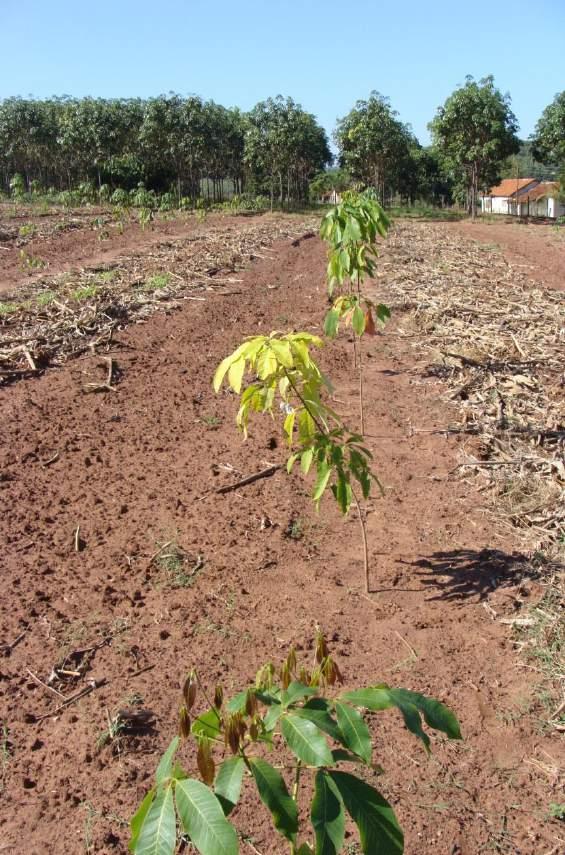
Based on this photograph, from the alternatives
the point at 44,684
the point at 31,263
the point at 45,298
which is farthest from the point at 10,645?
the point at 31,263

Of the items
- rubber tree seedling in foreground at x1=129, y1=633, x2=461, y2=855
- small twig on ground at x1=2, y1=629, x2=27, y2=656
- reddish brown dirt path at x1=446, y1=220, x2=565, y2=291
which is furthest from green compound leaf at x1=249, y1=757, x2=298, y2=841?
reddish brown dirt path at x1=446, y1=220, x2=565, y2=291

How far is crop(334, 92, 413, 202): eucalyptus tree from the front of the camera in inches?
1278

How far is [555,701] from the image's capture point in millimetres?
2742

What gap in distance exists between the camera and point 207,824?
43.1 inches

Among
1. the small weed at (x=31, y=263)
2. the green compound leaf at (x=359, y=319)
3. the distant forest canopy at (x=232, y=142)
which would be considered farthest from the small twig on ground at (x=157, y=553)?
the distant forest canopy at (x=232, y=142)

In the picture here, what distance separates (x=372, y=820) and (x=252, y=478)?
134 inches

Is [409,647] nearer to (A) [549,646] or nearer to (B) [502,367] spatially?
(A) [549,646]

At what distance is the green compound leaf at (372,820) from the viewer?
1.17 meters

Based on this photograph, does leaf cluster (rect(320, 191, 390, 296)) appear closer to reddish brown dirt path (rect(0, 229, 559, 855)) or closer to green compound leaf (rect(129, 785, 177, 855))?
reddish brown dirt path (rect(0, 229, 559, 855))

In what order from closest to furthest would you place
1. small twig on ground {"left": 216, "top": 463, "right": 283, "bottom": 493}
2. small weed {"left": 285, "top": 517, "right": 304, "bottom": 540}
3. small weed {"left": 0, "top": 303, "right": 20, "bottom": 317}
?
1. small weed {"left": 285, "top": 517, "right": 304, "bottom": 540}
2. small twig on ground {"left": 216, "top": 463, "right": 283, "bottom": 493}
3. small weed {"left": 0, "top": 303, "right": 20, "bottom": 317}

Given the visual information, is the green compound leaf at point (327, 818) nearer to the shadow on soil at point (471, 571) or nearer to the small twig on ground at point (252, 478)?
the shadow on soil at point (471, 571)

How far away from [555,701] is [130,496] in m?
2.58

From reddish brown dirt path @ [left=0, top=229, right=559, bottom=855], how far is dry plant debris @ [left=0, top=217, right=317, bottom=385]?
3.40ft

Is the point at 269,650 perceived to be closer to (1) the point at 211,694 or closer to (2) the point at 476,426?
(1) the point at 211,694
